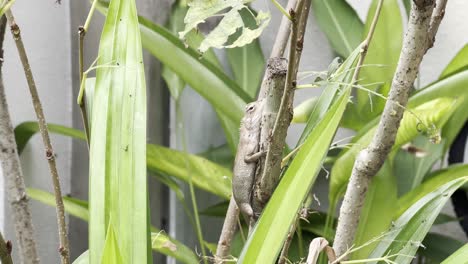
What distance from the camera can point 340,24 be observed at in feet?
3.41

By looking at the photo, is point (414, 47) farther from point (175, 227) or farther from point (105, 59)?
point (175, 227)

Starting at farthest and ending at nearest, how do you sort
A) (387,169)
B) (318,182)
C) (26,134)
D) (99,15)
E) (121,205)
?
1. (318,182)
2. (99,15)
3. (26,134)
4. (387,169)
5. (121,205)

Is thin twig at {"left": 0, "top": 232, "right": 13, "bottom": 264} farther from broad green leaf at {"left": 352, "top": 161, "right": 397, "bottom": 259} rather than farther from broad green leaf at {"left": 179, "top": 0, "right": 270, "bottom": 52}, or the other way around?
broad green leaf at {"left": 352, "top": 161, "right": 397, "bottom": 259}

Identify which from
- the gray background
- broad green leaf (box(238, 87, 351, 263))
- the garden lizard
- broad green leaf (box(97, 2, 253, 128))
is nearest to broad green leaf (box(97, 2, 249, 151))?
broad green leaf (box(97, 2, 253, 128))

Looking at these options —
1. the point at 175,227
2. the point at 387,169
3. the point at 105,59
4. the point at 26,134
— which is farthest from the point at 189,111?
the point at 105,59

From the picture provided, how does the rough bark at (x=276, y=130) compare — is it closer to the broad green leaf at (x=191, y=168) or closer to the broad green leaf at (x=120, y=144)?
the broad green leaf at (x=120, y=144)

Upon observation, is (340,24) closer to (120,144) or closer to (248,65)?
(248,65)

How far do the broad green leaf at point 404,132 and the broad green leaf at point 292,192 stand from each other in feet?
0.99

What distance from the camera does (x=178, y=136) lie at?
1.18 meters

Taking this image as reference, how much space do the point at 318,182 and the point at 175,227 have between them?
13.2 inches

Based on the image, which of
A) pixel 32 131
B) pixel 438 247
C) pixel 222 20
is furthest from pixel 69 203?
pixel 438 247

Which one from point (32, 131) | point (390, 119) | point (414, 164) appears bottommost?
point (414, 164)

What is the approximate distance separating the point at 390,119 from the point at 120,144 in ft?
0.67

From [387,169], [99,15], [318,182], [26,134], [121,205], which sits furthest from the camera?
[318,182]
